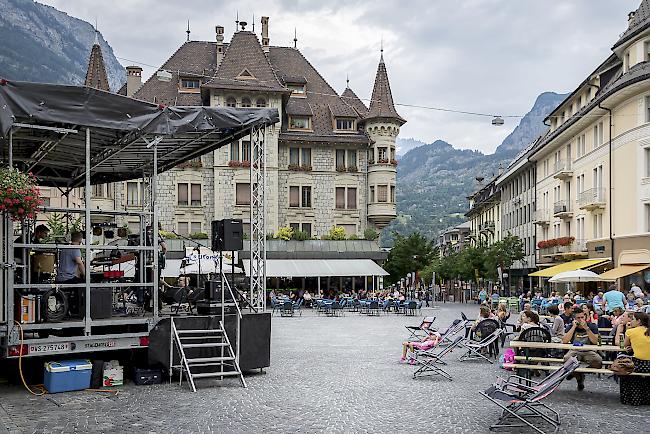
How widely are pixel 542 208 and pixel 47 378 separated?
48190 mm

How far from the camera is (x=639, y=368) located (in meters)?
10.8

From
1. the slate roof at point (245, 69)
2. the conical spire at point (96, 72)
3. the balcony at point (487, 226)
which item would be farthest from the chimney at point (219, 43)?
the balcony at point (487, 226)

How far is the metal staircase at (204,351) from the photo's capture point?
13.0 meters

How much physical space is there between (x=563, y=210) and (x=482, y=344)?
3463cm

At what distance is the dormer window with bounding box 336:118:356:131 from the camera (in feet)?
183

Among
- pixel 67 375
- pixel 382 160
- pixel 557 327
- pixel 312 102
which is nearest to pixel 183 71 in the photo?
pixel 312 102

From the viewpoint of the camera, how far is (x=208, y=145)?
16641 mm

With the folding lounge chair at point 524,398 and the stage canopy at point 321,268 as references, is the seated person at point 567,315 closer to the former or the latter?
the folding lounge chair at point 524,398

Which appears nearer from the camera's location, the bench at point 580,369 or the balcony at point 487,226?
the bench at point 580,369

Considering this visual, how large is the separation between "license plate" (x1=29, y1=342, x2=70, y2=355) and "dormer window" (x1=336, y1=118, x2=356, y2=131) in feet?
146

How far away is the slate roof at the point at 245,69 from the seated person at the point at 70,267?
3909 centimetres

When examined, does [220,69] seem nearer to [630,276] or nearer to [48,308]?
[630,276]

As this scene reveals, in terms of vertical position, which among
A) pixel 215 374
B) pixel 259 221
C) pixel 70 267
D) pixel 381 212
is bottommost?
pixel 215 374

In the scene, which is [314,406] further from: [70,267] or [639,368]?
[70,267]
